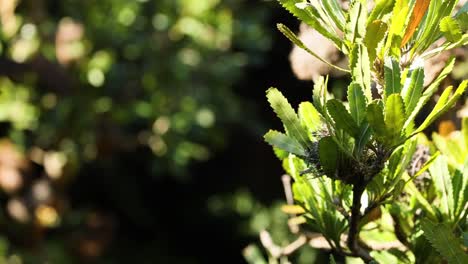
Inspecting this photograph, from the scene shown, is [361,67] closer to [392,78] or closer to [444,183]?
[392,78]

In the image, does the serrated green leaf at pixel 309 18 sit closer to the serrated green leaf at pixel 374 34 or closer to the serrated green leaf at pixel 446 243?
the serrated green leaf at pixel 374 34

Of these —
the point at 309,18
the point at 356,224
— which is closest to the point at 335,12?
the point at 309,18

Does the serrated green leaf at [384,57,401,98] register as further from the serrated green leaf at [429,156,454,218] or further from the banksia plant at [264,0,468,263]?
the serrated green leaf at [429,156,454,218]

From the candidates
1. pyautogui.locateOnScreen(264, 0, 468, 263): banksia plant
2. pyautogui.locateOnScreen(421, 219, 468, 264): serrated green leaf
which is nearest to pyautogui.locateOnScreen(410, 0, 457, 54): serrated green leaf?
pyautogui.locateOnScreen(264, 0, 468, 263): banksia plant

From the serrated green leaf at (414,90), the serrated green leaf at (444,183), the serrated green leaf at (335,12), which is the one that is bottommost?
the serrated green leaf at (444,183)

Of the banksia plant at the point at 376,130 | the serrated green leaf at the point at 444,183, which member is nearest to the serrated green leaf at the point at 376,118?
the banksia plant at the point at 376,130
